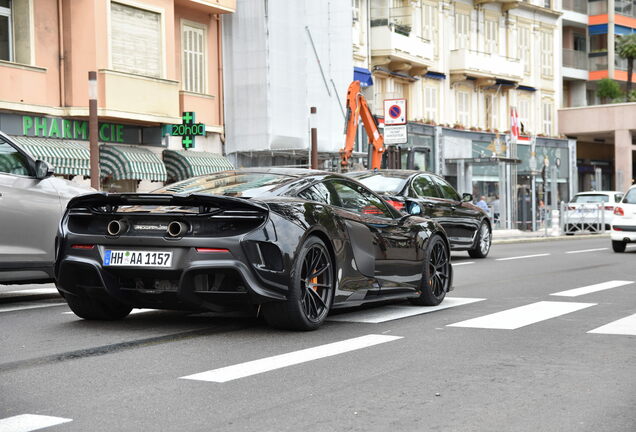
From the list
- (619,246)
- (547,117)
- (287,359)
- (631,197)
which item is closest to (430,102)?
(547,117)

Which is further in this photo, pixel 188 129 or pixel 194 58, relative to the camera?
pixel 194 58

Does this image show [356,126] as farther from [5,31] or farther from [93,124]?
[93,124]

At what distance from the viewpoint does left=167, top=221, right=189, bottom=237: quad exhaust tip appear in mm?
7496

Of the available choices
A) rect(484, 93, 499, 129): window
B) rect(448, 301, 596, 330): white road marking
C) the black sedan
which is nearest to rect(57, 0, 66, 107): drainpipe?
the black sedan

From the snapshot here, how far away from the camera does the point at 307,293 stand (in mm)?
7848

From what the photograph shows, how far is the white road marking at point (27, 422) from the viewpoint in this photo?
4626mm

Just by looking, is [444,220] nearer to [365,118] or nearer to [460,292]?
[460,292]

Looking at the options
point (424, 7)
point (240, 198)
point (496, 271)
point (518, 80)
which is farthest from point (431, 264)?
point (518, 80)

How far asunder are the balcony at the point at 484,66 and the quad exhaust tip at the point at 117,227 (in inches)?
1501

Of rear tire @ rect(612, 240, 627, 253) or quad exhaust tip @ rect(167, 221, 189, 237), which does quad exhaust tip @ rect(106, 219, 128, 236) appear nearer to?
quad exhaust tip @ rect(167, 221, 189, 237)

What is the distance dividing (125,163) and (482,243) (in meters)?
11.0

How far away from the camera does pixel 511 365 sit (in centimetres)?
659

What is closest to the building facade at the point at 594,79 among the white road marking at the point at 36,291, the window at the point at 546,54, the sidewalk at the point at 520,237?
the window at the point at 546,54

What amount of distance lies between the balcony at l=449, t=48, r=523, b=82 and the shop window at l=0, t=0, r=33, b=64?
23.7m
